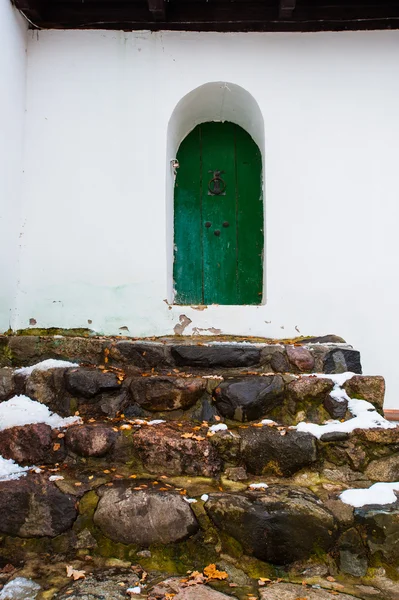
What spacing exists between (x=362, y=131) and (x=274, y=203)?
1.01 m

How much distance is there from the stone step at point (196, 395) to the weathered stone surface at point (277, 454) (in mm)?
260

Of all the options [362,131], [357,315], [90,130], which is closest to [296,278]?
[357,315]

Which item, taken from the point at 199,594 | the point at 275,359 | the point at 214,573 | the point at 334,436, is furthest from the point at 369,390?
the point at 199,594

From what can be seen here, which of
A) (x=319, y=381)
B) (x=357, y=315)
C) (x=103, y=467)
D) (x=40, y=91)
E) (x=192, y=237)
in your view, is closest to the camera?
(x=103, y=467)

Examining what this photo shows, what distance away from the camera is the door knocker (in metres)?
4.81

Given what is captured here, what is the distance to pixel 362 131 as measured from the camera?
14.3ft

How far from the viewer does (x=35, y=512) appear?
226cm

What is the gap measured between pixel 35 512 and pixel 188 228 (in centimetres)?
308

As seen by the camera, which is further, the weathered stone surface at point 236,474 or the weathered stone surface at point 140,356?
the weathered stone surface at point 140,356

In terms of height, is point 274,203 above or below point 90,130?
below

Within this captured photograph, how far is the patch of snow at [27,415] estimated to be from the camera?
270cm

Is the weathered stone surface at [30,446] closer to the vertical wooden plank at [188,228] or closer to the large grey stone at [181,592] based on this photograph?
the large grey stone at [181,592]

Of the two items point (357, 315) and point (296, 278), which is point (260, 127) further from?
point (357, 315)

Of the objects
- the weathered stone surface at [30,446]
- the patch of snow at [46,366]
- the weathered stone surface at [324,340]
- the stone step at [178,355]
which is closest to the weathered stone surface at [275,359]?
the stone step at [178,355]
